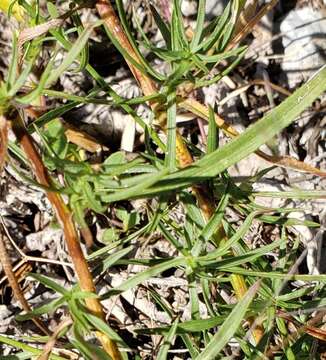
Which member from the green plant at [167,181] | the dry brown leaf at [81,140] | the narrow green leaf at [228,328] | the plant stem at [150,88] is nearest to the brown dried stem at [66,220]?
the green plant at [167,181]

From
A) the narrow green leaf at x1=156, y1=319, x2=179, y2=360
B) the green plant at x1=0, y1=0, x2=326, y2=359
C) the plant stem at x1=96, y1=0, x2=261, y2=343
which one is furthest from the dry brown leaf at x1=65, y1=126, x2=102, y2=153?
the narrow green leaf at x1=156, y1=319, x2=179, y2=360

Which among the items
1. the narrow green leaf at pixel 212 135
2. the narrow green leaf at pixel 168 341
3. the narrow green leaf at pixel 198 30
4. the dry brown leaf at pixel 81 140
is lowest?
the narrow green leaf at pixel 168 341

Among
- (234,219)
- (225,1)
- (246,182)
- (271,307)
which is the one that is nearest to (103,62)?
(225,1)

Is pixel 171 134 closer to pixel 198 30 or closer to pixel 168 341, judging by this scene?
pixel 198 30

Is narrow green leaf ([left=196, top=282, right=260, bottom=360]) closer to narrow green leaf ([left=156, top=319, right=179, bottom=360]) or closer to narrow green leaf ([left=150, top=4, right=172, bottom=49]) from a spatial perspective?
narrow green leaf ([left=156, top=319, right=179, bottom=360])

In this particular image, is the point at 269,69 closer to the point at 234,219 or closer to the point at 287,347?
the point at 234,219

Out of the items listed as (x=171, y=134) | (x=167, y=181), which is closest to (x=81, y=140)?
(x=171, y=134)

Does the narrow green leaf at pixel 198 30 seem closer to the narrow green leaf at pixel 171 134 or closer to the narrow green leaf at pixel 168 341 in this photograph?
the narrow green leaf at pixel 171 134

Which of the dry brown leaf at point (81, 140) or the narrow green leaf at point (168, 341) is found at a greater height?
the dry brown leaf at point (81, 140)
